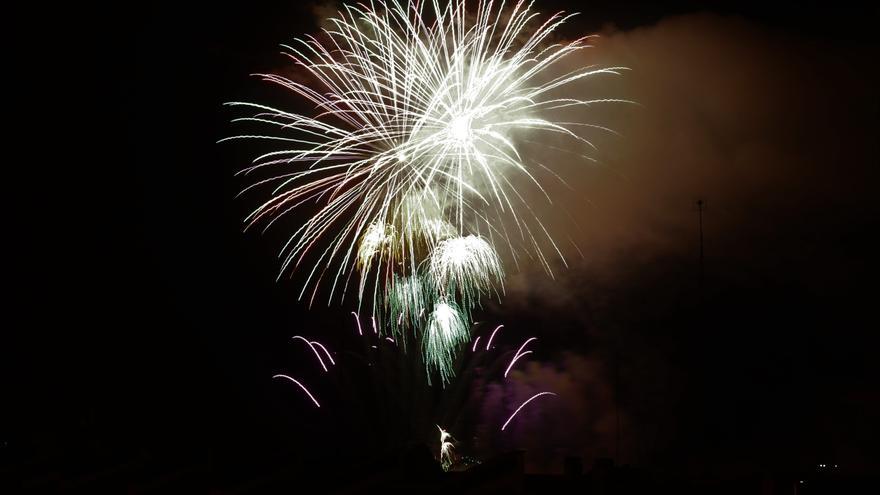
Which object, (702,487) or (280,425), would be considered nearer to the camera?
(702,487)

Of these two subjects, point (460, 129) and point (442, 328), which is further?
point (442, 328)

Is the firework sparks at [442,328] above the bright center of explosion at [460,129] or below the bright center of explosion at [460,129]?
below

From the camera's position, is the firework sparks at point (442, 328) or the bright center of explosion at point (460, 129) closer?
the bright center of explosion at point (460, 129)

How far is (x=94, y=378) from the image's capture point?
79.7 feet

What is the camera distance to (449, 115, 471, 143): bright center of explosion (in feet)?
43.1

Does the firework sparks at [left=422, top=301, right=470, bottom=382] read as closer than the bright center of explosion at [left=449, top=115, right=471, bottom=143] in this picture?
No

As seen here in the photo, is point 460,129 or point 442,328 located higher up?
point 460,129

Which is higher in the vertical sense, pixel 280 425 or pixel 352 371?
pixel 352 371

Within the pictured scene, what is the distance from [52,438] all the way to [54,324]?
1402 cm

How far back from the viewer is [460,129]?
43.3 ft

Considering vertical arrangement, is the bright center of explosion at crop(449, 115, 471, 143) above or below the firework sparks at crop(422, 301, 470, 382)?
above

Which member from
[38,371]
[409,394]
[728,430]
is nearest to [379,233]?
[409,394]

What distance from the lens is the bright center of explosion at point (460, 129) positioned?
13125 millimetres

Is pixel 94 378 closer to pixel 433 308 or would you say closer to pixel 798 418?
pixel 433 308
